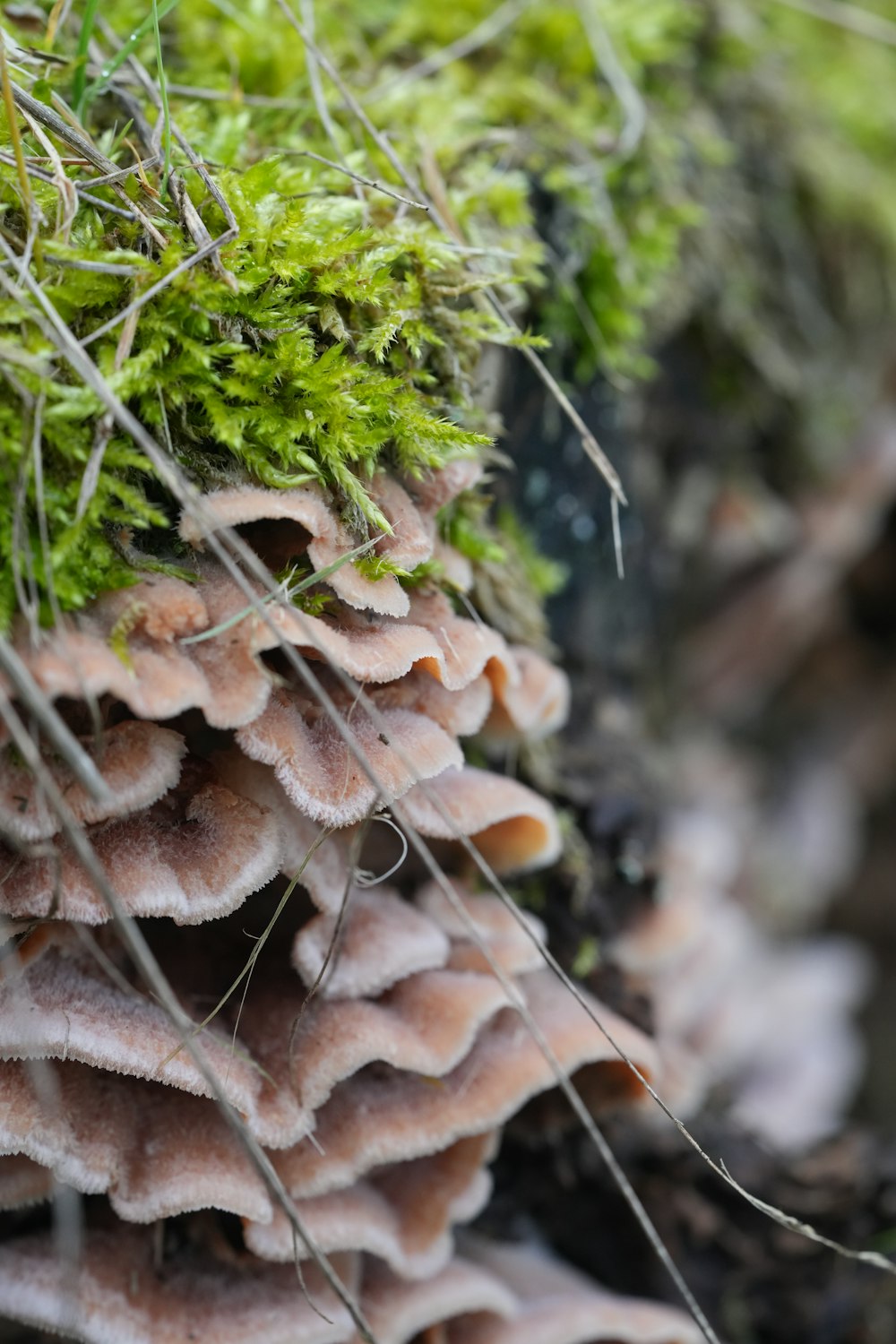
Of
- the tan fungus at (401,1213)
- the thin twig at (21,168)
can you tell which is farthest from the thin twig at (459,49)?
the tan fungus at (401,1213)

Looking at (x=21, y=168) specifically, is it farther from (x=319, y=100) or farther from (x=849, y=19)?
(x=849, y=19)

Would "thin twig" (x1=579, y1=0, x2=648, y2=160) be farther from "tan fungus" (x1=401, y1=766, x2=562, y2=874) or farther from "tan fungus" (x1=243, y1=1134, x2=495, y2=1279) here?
"tan fungus" (x1=243, y1=1134, x2=495, y2=1279)

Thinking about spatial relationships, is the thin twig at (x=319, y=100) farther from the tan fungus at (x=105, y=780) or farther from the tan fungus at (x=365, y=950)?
the tan fungus at (x=365, y=950)

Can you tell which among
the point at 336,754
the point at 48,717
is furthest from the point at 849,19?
the point at 48,717

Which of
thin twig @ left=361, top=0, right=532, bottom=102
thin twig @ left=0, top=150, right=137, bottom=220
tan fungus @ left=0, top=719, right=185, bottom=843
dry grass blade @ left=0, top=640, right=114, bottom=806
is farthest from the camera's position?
thin twig @ left=361, top=0, right=532, bottom=102

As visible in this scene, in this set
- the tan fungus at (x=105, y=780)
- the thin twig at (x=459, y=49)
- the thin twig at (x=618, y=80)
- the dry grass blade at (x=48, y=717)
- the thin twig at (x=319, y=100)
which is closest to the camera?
the dry grass blade at (x=48, y=717)

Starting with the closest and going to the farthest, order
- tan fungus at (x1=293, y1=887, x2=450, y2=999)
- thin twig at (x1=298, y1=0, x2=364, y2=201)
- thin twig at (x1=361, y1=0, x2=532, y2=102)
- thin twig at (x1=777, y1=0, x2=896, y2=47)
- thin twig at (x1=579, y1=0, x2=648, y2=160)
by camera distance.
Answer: tan fungus at (x1=293, y1=887, x2=450, y2=999) → thin twig at (x1=298, y1=0, x2=364, y2=201) → thin twig at (x1=361, y1=0, x2=532, y2=102) → thin twig at (x1=579, y1=0, x2=648, y2=160) → thin twig at (x1=777, y1=0, x2=896, y2=47)

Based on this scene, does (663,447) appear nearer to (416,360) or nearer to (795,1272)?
(416,360)

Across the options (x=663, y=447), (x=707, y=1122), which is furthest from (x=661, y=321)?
(x=707, y=1122)

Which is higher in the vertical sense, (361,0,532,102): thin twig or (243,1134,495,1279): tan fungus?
(361,0,532,102): thin twig

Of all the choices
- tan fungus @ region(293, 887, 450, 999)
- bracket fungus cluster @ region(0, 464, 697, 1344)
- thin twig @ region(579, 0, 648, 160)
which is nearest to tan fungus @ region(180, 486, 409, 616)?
bracket fungus cluster @ region(0, 464, 697, 1344)
